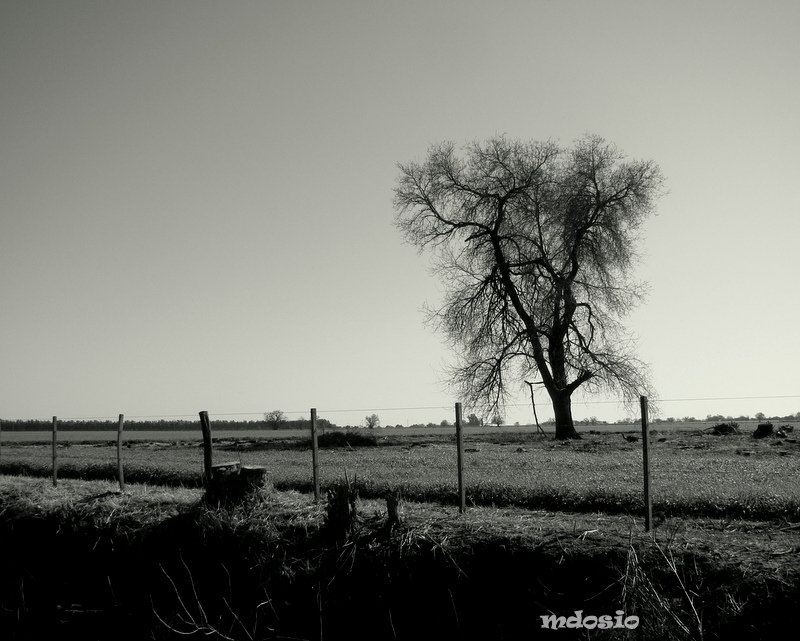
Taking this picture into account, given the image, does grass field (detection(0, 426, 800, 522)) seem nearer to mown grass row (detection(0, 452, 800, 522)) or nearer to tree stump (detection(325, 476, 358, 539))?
mown grass row (detection(0, 452, 800, 522))

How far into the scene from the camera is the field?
233 inches

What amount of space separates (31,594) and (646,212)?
91.1 ft

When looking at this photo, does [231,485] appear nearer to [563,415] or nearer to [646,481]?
Result: [646,481]

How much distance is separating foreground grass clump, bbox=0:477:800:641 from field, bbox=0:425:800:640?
0.02 m

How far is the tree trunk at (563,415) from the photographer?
2942cm

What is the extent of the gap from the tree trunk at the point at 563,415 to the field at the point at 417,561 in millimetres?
16281

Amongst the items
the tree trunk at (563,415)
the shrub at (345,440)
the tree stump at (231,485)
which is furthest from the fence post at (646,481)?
the tree trunk at (563,415)

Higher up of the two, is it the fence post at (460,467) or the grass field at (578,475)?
the fence post at (460,467)

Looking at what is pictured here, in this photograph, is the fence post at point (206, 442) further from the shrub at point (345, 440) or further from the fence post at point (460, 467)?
the shrub at point (345, 440)

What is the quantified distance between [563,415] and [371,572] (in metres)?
23.7

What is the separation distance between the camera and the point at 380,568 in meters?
7.34

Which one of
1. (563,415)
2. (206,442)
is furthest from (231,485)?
(563,415)

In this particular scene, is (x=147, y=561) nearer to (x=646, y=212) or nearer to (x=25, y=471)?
(x=25, y=471)

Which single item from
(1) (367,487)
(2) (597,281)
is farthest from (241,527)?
(2) (597,281)
